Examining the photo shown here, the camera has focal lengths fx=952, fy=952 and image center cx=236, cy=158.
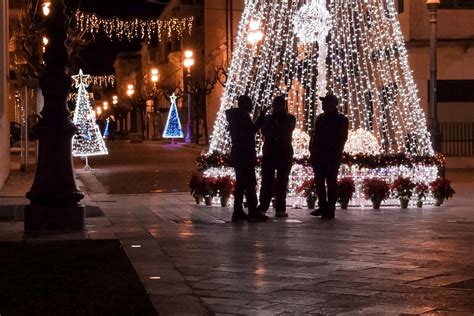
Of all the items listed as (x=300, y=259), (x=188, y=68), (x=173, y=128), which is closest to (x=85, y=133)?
(x=300, y=259)

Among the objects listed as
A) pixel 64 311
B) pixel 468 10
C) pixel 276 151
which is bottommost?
pixel 64 311

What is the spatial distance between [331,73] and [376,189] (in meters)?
2.41

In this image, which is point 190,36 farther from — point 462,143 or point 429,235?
point 429,235

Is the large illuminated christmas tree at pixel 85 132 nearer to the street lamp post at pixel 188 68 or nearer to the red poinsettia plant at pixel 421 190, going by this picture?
the red poinsettia plant at pixel 421 190

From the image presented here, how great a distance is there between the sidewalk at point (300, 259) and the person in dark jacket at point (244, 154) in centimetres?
31

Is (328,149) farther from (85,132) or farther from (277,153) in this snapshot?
(85,132)

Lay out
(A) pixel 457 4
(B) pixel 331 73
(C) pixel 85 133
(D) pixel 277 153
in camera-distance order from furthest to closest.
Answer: (C) pixel 85 133
(A) pixel 457 4
(B) pixel 331 73
(D) pixel 277 153

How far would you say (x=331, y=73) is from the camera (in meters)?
16.2

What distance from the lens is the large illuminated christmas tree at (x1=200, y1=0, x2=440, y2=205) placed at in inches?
620

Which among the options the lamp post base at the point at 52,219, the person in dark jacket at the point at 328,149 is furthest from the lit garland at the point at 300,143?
the lamp post base at the point at 52,219

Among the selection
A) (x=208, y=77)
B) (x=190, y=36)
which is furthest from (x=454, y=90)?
(x=190, y=36)

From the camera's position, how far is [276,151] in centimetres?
1335

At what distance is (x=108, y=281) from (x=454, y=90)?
23840 millimetres

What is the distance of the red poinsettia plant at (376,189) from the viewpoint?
14844mm
